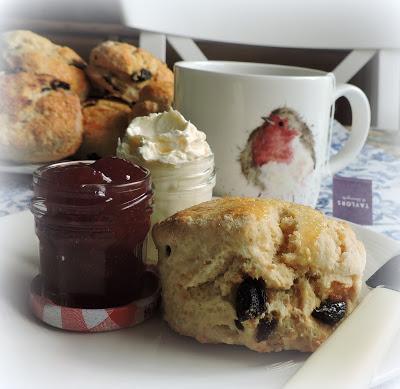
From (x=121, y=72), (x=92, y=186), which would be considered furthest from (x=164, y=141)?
(x=121, y=72)

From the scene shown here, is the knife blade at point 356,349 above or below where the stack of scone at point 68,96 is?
below

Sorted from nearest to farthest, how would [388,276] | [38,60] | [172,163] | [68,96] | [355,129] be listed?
[388,276] → [172,163] → [355,129] → [68,96] → [38,60]

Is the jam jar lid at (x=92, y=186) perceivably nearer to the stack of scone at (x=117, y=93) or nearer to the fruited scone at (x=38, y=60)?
the stack of scone at (x=117, y=93)

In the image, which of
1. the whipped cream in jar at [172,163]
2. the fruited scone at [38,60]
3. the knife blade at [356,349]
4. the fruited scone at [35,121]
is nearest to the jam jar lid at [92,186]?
the whipped cream in jar at [172,163]

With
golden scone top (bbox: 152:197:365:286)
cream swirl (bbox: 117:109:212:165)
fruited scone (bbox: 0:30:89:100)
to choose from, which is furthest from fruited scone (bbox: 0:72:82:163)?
golden scone top (bbox: 152:197:365:286)

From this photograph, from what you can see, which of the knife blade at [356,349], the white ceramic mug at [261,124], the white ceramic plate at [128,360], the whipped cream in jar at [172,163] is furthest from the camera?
the white ceramic mug at [261,124]

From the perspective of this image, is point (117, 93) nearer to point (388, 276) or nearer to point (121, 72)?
point (121, 72)
